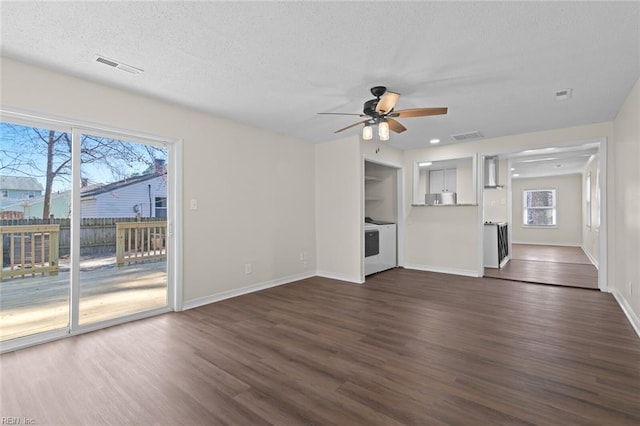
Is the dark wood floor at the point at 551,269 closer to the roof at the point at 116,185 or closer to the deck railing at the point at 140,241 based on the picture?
the deck railing at the point at 140,241

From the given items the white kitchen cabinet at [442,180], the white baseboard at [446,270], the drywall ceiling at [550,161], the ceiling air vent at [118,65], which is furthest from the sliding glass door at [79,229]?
the white kitchen cabinet at [442,180]

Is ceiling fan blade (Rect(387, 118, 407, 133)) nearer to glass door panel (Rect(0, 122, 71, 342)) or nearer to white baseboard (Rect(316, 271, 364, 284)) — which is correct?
white baseboard (Rect(316, 271, 364, 284))

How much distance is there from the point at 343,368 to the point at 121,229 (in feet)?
8.75

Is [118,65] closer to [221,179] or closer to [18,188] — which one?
[18,188]

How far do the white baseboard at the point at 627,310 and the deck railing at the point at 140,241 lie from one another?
190 inches

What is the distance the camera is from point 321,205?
17.5ft

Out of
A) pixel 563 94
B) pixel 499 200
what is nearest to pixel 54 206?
pixel 563 94

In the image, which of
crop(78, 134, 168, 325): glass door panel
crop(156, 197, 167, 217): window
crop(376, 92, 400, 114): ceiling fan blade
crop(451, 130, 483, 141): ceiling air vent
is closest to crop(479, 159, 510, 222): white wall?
crop(451, 130, 483, 141): ceiling air vent

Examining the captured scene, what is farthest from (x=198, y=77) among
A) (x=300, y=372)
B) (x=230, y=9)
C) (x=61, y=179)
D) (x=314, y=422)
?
(x=314, y=422)

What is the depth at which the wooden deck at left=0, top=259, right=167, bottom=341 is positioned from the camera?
2.58 meters

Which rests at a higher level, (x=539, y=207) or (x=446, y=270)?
(x=539, y=207)

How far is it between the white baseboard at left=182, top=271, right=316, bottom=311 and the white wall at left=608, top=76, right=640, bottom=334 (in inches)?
156

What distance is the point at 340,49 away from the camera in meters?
2.26

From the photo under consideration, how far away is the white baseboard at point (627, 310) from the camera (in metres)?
2.81
